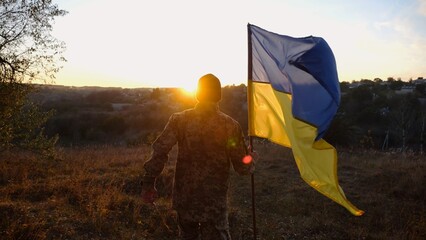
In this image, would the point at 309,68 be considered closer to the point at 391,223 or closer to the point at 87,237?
the point at 87,237

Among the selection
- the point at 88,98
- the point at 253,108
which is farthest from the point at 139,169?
the point at 88,98

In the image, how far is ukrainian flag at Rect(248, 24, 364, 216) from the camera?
3967 mm

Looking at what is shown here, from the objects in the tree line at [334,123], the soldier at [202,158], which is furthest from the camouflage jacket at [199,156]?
the tree line at [334,123]

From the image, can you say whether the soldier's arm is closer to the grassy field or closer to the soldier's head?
the soldier's head

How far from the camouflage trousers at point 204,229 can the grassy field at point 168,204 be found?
295cm

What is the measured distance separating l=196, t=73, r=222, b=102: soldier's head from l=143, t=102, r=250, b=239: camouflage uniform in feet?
0.30

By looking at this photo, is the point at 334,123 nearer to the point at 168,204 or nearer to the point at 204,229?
the point at 168,204

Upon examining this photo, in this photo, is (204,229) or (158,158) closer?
(158,158)

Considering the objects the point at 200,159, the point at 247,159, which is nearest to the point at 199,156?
the point at 200,159

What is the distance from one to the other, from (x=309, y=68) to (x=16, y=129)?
341 inches

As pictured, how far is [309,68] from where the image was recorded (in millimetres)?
4188

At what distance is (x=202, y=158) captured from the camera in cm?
378

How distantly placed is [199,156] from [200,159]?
32 millimetres

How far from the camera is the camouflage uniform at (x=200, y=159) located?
3.78m
